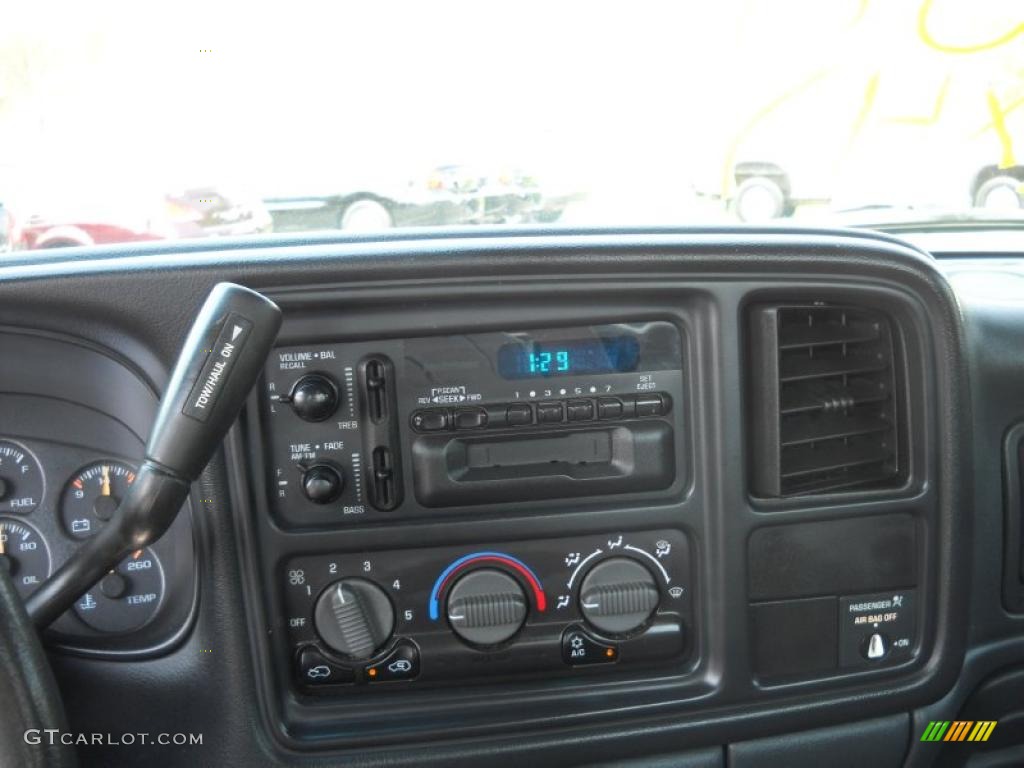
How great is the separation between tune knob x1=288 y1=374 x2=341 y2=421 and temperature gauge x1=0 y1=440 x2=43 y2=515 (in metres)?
0.41

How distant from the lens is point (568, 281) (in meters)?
1.42

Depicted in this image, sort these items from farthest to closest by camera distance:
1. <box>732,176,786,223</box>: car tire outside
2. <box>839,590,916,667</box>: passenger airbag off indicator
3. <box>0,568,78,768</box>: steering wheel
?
<box>732,176,786,223</box>: car tire outside < <box>839,590,916,667</box>: passenger airbag off indicator < <box>0,568,78,768</box>: steering wheel

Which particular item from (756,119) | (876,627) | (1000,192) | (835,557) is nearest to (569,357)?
(835,557)

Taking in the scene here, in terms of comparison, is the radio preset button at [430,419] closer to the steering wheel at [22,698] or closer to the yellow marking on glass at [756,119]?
the steering wheel at [22,698]

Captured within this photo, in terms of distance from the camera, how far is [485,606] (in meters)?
1.48

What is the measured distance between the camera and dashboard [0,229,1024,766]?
1410 mm

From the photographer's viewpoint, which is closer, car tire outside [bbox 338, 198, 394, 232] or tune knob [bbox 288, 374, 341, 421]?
tune knob [bbox 288, 374, 341, 421]

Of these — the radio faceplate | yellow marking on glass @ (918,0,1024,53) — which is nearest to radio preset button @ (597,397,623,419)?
the radio faceplate

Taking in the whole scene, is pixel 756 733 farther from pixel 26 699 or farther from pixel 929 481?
pixel 26 699

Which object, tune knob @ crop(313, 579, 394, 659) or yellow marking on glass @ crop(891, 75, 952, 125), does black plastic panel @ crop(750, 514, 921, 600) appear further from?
yellow marking on glass @ crop(891, 75, 952, 125)

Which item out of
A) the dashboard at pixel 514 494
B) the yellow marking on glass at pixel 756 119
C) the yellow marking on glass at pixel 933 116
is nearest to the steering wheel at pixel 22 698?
the dashboard at pixel 514 494

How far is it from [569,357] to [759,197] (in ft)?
3.41

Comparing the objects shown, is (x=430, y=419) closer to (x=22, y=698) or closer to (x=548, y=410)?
(x=548, y=410)

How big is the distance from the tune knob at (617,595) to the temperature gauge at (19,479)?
2.67 feet
